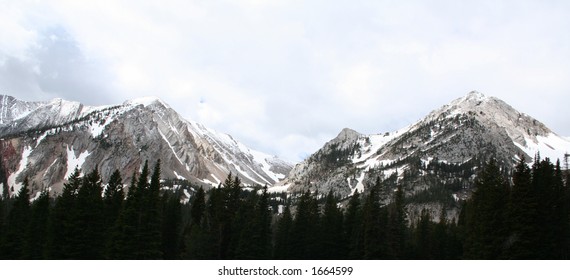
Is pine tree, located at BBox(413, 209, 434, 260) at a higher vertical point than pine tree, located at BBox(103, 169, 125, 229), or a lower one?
lower

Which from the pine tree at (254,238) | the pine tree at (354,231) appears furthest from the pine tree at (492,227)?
the pine tree at (254,238)

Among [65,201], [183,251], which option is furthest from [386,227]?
[65,201]

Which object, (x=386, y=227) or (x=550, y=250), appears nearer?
(x=550, y=250)

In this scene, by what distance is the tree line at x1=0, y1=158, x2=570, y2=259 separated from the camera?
54.5m

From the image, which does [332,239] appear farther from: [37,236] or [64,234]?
[37,236]

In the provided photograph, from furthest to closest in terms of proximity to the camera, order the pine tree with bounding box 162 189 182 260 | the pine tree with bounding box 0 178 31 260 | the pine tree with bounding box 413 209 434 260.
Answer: the pine tree with bounding box 413 209 434 260 < the pine tree with bounding box 162 189 182 260 < the pine tree with bounding box 0 178 31 260

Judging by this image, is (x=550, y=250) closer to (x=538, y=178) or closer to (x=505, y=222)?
(x=505, y=222)

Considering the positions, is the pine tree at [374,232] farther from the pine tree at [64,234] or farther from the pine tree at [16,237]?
the pine tree at [16,237]

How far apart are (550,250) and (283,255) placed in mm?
45291

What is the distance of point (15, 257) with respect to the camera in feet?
234

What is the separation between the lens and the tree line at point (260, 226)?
5447 cm

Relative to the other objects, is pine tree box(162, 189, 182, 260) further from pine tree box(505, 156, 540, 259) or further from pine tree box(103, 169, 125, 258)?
pine tree box(505, 156, 540, 259)

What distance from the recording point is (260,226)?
78.1 m

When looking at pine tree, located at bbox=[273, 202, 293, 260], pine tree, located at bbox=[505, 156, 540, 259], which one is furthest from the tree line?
pine tree, located at bbox=[273, 202, 293, 260]
